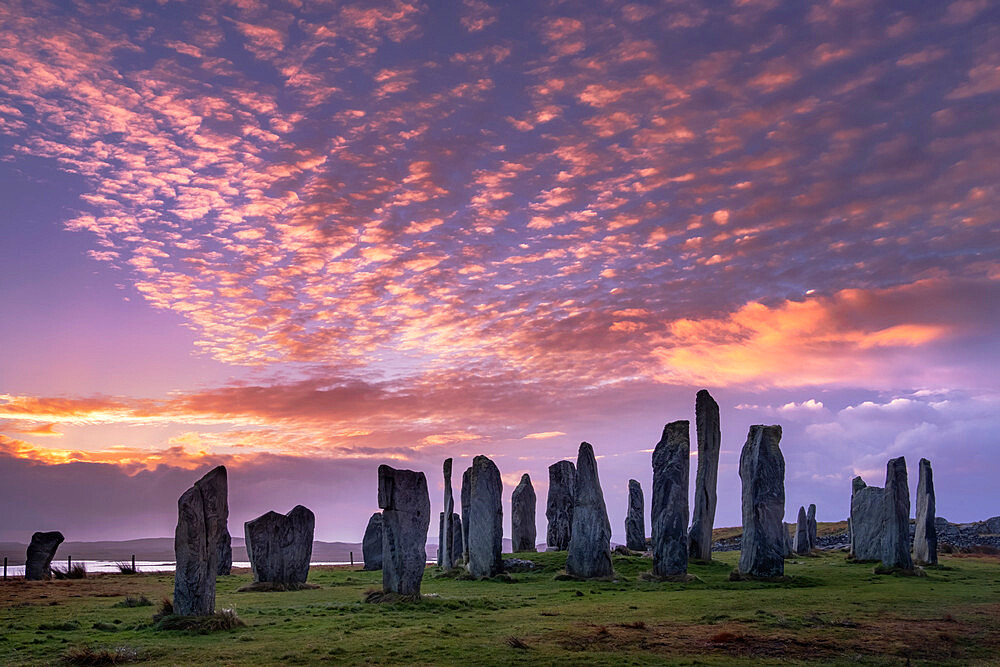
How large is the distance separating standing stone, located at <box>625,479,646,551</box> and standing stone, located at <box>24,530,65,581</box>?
104 feet

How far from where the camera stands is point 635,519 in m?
47.8

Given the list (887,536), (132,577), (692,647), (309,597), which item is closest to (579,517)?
(309,597)

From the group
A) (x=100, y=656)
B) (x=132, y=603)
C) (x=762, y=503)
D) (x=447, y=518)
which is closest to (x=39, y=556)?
(x=132, y=603)

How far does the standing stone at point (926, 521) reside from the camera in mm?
36500

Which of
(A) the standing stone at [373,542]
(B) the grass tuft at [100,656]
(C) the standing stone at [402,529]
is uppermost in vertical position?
(C) the standing stone at [402,529]

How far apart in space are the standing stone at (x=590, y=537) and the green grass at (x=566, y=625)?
100 cm

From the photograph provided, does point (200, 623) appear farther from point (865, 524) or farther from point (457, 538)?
point (865, 524)

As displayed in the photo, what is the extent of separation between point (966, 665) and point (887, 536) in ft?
60.2

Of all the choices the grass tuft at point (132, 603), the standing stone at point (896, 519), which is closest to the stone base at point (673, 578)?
the standing stone at point (896, 519)

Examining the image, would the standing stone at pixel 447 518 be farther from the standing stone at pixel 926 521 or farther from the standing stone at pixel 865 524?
the standing stone at pixel 926 521

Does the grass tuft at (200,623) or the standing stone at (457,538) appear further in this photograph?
the standing stone at (457,538)

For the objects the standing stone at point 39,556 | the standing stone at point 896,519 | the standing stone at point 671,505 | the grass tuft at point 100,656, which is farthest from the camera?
the standing stone at point 39,556

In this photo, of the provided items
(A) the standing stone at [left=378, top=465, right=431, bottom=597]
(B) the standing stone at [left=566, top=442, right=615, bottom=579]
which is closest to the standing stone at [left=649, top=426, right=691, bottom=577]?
(B) the standing stone at [left=566, top=442, right=615, bottom=579]

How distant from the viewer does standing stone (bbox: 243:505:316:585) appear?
105 ft
